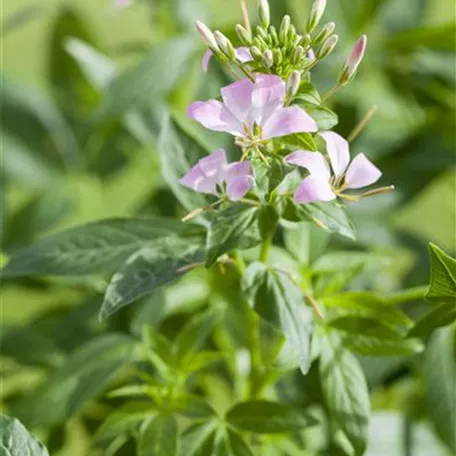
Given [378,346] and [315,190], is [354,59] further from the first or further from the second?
[378,346]

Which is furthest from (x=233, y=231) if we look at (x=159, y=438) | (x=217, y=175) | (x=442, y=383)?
(x=442, y=383)

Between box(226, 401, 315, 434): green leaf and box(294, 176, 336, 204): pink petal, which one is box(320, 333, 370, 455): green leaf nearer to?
box(226, 401, 315, 434): green leaf

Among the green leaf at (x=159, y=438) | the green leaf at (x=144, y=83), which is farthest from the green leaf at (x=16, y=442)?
the green leaf at (x=144, y=83)

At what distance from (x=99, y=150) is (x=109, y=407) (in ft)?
A: 0.80

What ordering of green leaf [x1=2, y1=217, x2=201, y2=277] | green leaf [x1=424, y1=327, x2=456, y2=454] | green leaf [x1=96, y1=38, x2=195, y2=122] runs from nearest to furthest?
1. green leaf [x1=2, y1=217, x2=201, y2=277]
2. green leaf [x1=424, y1=327, x2=456, y2=454]
3. green leaf [x1=96, y1=38, x2=195, y2=122]

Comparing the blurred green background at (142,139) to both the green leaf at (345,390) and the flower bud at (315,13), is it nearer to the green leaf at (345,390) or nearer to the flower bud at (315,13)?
the green leaf at (345,390)

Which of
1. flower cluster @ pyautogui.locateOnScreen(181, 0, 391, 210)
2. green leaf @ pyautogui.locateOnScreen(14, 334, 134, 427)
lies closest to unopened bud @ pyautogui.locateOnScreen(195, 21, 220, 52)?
flower cluster @ pyautogui.locateOnScreen(181, 0, 391, 210)

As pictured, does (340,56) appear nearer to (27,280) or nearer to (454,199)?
(454,199)

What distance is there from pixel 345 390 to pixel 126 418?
0.12m

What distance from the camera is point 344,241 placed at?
0.72 meters

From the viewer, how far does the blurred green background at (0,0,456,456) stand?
0.74 m

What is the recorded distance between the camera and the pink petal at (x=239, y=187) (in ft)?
1.47

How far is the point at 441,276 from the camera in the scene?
→ 47 centimetres

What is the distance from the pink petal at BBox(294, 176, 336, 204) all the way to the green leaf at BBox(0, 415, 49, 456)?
0.17 metres
